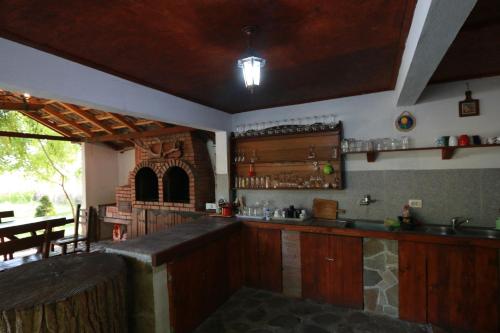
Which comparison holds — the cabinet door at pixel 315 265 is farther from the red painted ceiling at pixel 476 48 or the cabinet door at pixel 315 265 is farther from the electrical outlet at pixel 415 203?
the red painted ceiling at pixel 476 48

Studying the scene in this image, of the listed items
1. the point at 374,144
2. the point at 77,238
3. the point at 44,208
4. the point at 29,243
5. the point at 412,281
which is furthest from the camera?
the point at 44,208

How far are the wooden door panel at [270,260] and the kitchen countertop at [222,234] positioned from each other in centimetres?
11

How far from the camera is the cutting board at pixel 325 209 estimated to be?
10.5 ft

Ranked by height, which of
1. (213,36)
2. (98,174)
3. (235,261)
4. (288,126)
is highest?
(213,36)

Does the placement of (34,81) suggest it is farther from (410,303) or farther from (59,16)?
(410,303)

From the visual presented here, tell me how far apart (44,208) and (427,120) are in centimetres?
835

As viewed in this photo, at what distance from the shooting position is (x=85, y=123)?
559 cm

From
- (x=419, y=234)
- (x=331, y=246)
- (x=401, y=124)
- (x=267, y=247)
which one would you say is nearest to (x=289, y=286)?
(x=267, y=247)

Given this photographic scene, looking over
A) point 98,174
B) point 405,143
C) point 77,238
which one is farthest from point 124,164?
point 405,143

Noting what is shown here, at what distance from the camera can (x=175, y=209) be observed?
4.61m

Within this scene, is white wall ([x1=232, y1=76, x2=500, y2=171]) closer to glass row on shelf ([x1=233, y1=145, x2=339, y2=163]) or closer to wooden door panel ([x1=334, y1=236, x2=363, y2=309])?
glass row on shelf ([x1=233, y1=145, x2=339, y2=163])

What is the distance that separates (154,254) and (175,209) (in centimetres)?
269

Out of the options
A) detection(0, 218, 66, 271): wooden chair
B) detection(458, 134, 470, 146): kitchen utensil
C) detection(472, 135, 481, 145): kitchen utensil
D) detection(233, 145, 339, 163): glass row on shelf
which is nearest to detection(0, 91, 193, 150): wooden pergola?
detection(233, 145, 339, 163): glass row on shelf

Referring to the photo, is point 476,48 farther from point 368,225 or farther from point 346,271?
point 346,271
